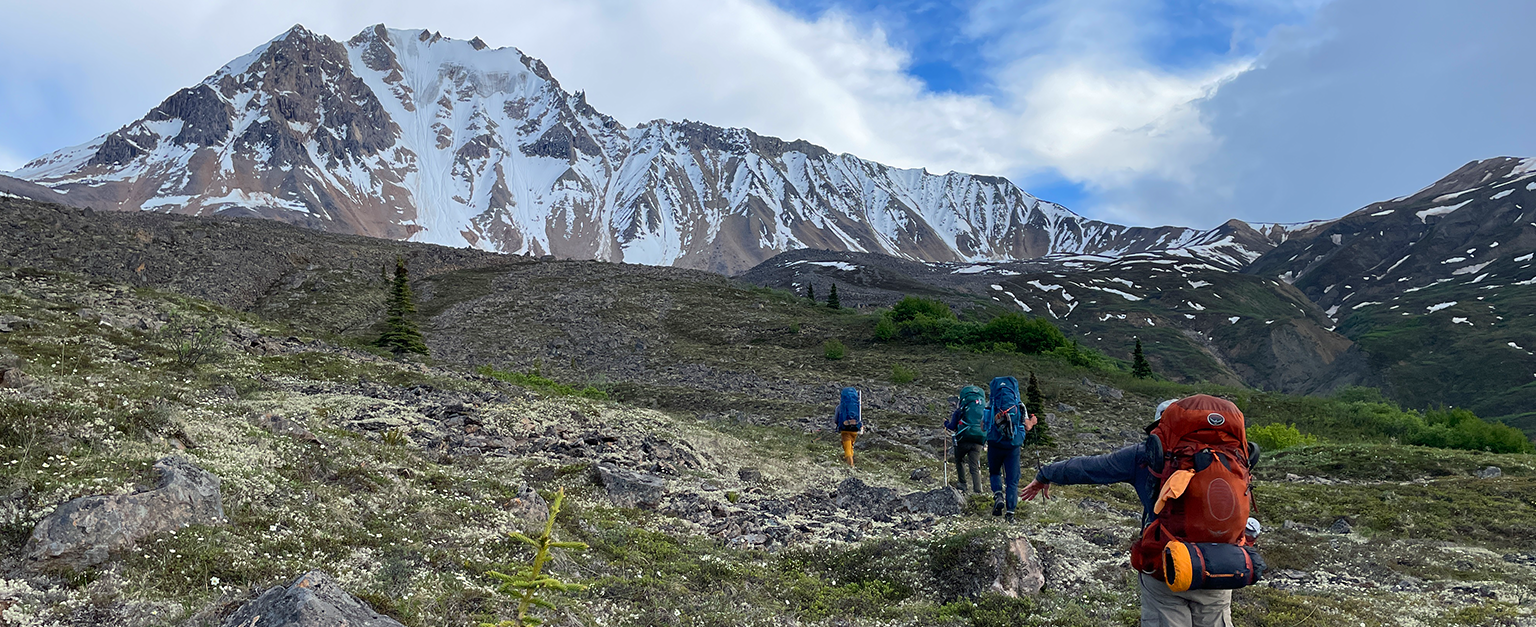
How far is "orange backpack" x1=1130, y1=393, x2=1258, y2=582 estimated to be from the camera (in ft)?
15.8

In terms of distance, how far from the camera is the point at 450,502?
29.0 feet

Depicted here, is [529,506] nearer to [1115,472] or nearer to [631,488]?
[631,488]

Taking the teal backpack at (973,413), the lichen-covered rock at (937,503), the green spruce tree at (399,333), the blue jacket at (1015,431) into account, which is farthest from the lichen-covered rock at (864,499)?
the green spruce tree at (399,333)

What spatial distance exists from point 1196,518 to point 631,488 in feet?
29.7

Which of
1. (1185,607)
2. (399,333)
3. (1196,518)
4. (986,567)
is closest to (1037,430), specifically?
(986,567)

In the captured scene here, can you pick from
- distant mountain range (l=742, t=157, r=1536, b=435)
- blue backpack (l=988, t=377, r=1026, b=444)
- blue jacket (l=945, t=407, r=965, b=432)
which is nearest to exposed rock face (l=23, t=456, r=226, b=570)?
blue backpack (l=988, t=377, r=1026, b=444)

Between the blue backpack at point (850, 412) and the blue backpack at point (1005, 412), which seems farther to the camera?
the blue backpack at point (850, 412)

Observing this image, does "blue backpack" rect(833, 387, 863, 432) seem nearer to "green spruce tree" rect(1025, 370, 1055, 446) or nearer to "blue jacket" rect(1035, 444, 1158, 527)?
"green spruce tree" rect(1025, 370, 1055, 446)

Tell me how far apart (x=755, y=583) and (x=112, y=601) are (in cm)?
589

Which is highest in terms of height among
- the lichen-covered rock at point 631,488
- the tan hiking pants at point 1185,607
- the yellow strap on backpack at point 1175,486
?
the yellow strap on backpack at point 1175,486

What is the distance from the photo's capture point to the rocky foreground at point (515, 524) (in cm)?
546

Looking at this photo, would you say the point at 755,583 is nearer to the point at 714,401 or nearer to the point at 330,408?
the point at 330,408

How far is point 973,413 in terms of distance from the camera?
13430 mm

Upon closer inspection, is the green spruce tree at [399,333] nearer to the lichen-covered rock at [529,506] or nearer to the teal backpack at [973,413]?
the lichen-covered rock at [529,506]
